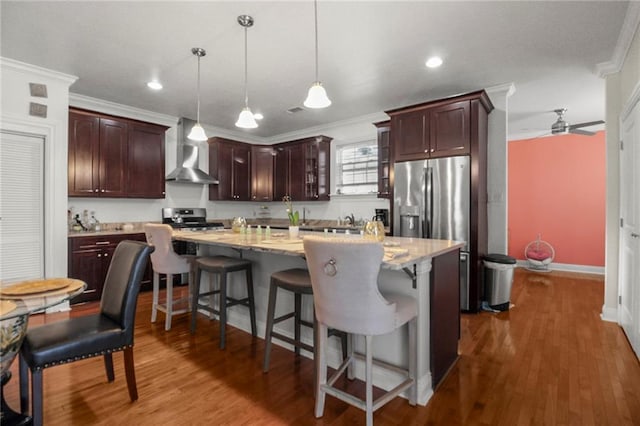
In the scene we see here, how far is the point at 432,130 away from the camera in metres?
3.82

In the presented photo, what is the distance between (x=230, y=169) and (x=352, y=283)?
15.9 feet

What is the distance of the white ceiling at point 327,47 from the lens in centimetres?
242

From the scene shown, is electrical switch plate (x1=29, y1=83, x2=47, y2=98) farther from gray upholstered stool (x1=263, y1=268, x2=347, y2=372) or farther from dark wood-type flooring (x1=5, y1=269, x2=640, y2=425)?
gray upholstered stool (x1=263, y1=268, x2=347, y2=372)

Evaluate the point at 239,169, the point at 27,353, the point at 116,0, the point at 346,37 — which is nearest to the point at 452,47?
the point at 346,37

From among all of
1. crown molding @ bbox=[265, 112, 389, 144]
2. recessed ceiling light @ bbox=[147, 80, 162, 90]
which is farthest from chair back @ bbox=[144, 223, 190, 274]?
crown molding @ bbox=[265, 112, 389, 144]

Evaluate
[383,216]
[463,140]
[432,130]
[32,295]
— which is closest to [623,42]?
[463,140]

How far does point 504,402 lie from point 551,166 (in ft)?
18.6

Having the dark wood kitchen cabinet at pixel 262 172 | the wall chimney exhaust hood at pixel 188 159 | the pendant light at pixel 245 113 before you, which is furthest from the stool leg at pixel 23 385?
the dark wood kitchen cabinet at pixel 262 172

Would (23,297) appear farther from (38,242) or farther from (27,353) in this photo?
(38,242)

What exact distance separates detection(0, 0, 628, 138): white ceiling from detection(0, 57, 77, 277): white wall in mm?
215

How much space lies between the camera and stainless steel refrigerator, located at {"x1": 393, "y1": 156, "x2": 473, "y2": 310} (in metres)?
3.60

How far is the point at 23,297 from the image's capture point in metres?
1.49

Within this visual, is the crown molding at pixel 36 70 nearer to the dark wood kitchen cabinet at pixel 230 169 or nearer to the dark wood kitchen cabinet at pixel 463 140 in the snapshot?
the dark wood kitchen cabinet at pixel 230 169

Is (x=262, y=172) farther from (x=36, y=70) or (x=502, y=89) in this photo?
(x=502, y=89)
